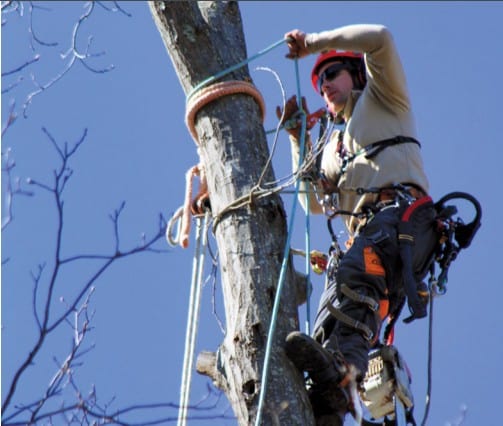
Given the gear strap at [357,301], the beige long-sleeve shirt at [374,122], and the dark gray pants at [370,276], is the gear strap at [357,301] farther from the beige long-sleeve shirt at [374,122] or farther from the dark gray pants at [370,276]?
the beige long-sleeve shirt at [374,122]

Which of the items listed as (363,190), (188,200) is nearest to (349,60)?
(363,190)

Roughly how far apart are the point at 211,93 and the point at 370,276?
932 millimetres

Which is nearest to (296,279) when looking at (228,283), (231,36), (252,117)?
(228,283)

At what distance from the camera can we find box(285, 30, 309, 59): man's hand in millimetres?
5207

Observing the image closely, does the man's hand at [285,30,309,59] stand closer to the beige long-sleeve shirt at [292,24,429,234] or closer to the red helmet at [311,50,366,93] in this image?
the beige long-sleeve shirt at [292,24,429,234]

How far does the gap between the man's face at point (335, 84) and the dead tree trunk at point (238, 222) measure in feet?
2.51

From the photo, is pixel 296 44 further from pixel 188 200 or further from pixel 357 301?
pixel 357 301

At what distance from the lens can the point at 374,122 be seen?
545 centimetres

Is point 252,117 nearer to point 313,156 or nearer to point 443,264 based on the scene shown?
point 313,156

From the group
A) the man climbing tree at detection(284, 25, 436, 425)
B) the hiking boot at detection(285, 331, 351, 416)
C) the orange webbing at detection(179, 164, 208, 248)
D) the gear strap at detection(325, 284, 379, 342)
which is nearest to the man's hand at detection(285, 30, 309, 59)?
the man climbing tree at detection(284, 25, 436, 425)

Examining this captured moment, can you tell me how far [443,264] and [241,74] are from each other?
1.16 metres

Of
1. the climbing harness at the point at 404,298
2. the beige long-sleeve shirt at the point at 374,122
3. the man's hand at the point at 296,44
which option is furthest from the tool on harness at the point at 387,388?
the man's hand at the point at 296,44

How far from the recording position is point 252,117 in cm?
482

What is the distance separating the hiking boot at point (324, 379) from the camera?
14.0 feet
